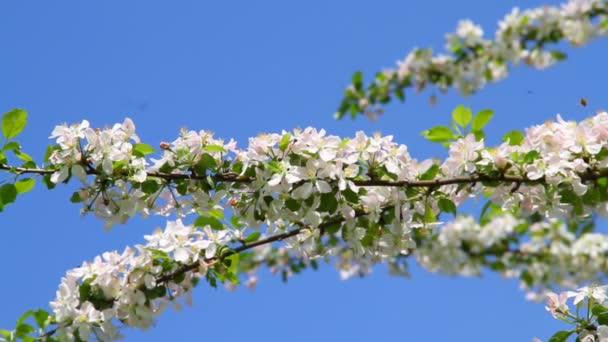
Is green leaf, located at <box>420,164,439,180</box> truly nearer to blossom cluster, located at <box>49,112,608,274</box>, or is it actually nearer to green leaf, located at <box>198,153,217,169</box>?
blossom cluster, located at <box>49,112,608,274</box>

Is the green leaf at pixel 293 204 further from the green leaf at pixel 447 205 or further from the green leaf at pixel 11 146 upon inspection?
the green leaf at pixel 11 146

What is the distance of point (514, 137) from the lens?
2178mm

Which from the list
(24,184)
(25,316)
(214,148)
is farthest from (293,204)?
(25,316)

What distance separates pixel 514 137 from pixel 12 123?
156 cm

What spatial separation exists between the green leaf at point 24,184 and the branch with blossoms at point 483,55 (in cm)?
496

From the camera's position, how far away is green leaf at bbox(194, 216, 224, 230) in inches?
96.1

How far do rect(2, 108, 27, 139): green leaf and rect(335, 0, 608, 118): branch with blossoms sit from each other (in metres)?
4.94

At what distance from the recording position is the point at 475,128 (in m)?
2.21

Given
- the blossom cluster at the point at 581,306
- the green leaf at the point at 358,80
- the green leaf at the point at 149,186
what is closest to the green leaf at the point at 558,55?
the green leaf at the point at 358,80

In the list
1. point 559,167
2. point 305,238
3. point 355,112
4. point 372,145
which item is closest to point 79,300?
point 305,238

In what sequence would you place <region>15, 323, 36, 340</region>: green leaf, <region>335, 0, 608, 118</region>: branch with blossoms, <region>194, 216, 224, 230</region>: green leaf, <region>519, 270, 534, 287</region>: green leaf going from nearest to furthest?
<region>15, 323, 36, 340</region>: green leaf
<region>194, 216, 224, 230</region>: green leaf
<region>335, 0, 608, 118</region>: branch with blossoms
<region>519, 270, 534, 287</region>: green leaf

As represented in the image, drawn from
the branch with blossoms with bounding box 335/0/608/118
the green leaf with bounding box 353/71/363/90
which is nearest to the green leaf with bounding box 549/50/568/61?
Answer: the branch with blossoms with bounding box 335/0/608/118

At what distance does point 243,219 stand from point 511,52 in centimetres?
498

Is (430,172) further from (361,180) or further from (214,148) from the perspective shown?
(214,148)
